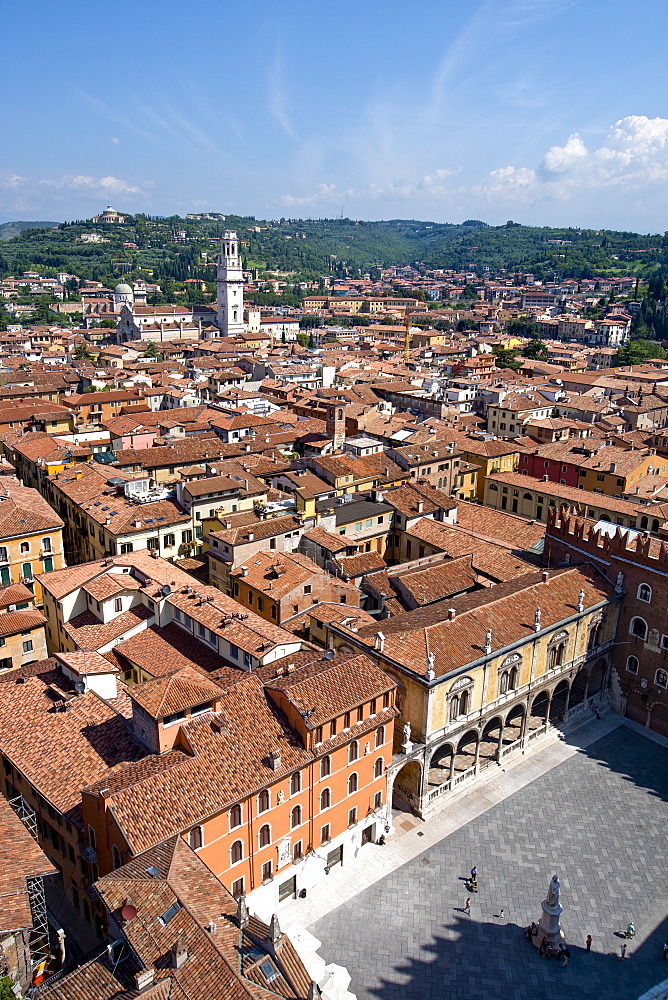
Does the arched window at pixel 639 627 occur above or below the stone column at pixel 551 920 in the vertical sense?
above

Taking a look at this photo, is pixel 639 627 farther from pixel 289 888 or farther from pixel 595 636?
pixel 289 888

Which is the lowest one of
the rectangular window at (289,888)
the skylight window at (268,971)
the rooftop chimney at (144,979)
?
the rectangular window at (289,888)

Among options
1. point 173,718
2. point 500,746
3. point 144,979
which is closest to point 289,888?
point 173,718

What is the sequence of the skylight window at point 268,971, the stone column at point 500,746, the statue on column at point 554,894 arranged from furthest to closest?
the stone column at point 500,746, the statue on column at point 554,894, the skylight window at point 268,971

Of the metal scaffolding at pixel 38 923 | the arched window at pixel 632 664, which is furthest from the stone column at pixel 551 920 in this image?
the arched window at pixel 632 664

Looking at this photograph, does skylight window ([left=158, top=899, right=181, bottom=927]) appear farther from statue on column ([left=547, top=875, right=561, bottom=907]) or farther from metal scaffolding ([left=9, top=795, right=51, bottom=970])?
statue on column ([left=547, top=875, right=561, bottom=907])

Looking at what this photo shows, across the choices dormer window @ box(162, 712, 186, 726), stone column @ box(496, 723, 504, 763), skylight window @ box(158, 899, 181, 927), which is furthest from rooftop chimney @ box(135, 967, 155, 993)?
stone column @ box(496, 723, 504, 763)

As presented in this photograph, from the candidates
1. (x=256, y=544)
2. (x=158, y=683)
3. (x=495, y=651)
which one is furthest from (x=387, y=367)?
(x=158, y=683)

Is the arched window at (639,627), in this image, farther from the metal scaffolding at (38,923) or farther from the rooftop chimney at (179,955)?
the metal scaffolding at (38,923)
